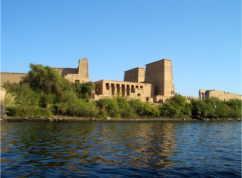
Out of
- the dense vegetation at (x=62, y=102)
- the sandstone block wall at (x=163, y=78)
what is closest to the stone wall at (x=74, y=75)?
the dense vegetation at (x=62, y=102)

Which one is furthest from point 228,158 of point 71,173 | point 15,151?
point 15,151

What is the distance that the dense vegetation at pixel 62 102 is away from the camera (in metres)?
27.4

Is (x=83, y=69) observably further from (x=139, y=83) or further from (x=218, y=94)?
(x=218, y=94)

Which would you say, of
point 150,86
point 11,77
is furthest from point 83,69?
point 150,86

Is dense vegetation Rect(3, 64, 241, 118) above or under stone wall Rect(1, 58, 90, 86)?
under

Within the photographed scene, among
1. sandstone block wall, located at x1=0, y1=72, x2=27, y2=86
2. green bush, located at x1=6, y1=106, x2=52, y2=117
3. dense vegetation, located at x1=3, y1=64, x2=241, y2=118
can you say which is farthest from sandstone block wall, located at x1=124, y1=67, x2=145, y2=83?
green bush, located at x1=6, y1=106, x2=52, y2=117

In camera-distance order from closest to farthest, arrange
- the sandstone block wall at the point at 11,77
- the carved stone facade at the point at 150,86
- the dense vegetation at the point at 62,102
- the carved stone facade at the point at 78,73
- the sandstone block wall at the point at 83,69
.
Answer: the dense vegetation at the point at 62,102, the sandstone block wall at the point at 11,77, the carved stone facade at the point at 78,73, the carved stone facade at the point at 150,86, the sandstone block wall at the point at 83,69

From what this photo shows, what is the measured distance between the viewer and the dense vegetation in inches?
1078

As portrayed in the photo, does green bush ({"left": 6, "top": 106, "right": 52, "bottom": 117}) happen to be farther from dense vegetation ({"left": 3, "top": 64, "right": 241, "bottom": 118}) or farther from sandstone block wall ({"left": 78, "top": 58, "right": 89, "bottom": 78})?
sandstone block wall ({"left": 78, "top": 58, "right": 89, "bottom": 78})

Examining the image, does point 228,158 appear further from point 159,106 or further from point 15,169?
point 159,106

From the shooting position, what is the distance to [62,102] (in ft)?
100

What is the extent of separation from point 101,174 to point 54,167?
1345 mm

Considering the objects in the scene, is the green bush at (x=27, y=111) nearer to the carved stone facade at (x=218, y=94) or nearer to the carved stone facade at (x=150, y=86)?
the carved stone facade at (x=150, y=86)

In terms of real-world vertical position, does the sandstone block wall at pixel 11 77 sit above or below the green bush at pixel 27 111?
above
